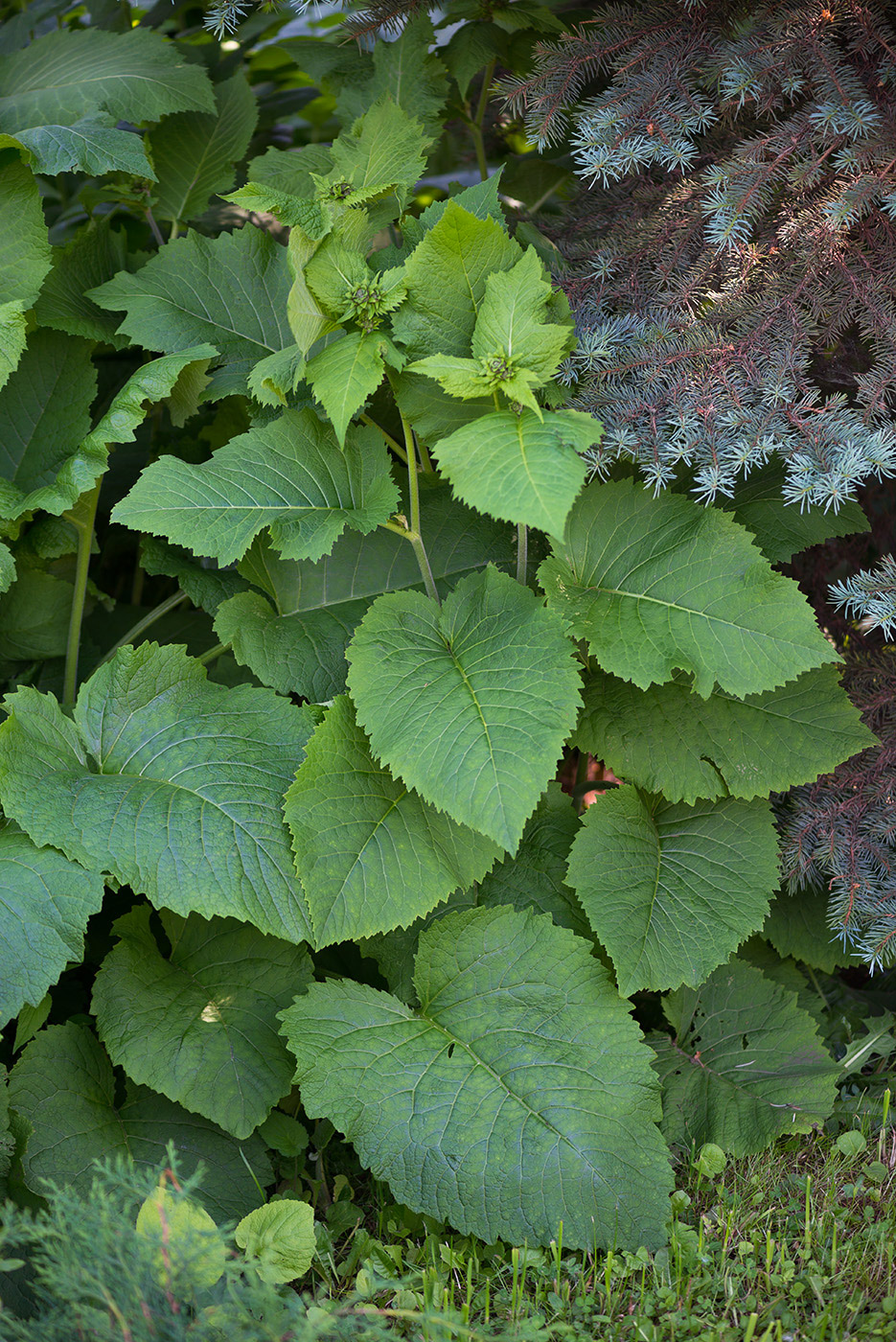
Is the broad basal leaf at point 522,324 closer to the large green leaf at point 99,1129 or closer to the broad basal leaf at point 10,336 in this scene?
the broad basal leaf at point 10,336

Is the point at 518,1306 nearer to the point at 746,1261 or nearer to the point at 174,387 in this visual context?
the point at 746,1261

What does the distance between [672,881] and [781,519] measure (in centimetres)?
75

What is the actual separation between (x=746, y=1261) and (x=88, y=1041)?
3.71ft

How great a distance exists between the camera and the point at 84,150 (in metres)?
2.03

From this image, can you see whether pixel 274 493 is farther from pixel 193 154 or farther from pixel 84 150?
pixel 193 154

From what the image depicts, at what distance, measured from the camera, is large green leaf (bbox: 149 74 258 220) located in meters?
2.43

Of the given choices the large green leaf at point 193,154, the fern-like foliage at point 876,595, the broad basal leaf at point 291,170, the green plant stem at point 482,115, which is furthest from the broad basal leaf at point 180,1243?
the green plant stem at point 482,115

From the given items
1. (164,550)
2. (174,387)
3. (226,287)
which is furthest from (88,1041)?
(226,287)

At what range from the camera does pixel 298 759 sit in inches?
70.1

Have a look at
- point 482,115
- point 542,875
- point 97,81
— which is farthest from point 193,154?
point 542,875

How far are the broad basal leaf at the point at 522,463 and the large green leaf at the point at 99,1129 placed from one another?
113 centimetres

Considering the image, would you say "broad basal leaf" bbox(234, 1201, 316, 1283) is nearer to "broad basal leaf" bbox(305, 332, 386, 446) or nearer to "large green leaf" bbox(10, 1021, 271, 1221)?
"large green leaf" bbox(10, 1021, 271, 1221)

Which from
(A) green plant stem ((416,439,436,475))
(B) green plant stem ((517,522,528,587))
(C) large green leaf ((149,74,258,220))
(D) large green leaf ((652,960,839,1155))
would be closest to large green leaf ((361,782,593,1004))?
(D) large green leaf ((652,960,839,1155))

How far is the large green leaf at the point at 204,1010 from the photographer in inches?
65.4
